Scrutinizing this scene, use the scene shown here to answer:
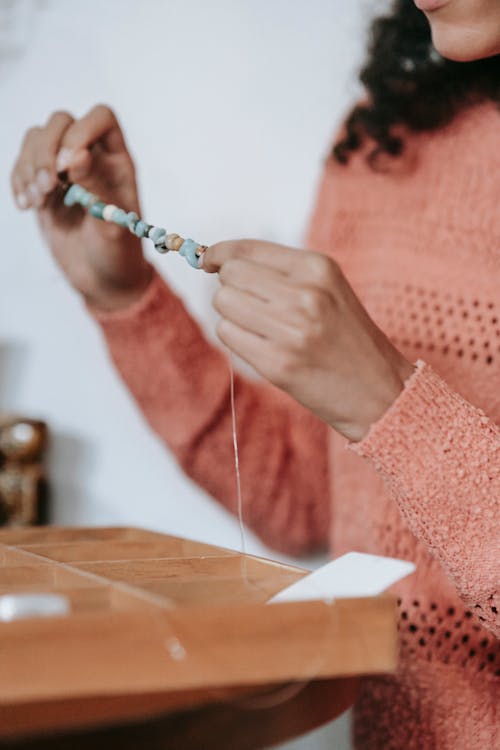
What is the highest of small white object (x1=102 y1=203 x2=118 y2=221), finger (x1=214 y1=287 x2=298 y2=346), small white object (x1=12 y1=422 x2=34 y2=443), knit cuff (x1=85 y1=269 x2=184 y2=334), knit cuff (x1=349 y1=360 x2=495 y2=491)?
small white object (x1=102 y1=203 x2=118 y2=221)

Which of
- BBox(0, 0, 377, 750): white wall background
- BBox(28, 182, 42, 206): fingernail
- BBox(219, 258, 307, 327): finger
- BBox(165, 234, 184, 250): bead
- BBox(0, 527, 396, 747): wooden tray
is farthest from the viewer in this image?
BBox(0, 0, 377, 750): white wall background

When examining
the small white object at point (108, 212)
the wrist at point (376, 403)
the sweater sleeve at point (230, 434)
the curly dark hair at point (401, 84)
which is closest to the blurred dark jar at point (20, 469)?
the sweater sleeve at point (230, 434)

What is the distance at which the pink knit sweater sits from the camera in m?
0.60

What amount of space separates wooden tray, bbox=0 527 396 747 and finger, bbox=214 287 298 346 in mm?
157

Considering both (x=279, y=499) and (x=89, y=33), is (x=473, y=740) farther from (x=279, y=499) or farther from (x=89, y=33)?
(x=89, y=33)

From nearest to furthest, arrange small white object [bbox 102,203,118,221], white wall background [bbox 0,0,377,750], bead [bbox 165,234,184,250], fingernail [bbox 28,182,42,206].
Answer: bead [bbox 165,234,184,250] → small white object [bbox 102,203,118,221] → fingernail [bbox 28,182,42,206] → white wall background [bbox 0,0,377,750]

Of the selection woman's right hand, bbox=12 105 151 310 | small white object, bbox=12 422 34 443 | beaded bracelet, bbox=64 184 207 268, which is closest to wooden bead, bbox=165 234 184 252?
beaded bracelet, bbox=64 184 207 268

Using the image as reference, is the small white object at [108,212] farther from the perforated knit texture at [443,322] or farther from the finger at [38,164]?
the perforated knit texture at [443,322]

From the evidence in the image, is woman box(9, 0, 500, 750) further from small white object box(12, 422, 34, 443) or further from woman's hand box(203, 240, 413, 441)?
small white object box(12, 422, 34, 443)

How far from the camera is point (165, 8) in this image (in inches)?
43.5

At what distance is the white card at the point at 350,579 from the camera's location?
0.49 m

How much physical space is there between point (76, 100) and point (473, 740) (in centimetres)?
83

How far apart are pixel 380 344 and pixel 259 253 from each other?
3.7 inches

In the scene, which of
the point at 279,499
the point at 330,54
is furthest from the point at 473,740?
the point at 330,54
